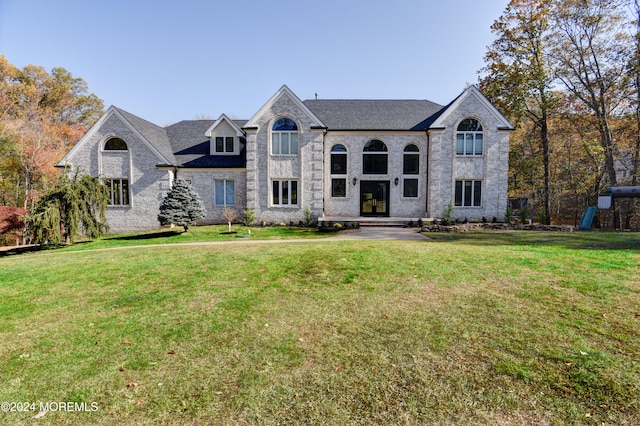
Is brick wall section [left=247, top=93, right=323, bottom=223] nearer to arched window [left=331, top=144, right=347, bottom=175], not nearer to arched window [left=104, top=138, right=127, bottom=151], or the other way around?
arched window [left=331, top=144, right=347, bottom=175]

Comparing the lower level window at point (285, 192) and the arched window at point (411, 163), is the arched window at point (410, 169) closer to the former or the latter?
the arched window at point (411, 163)

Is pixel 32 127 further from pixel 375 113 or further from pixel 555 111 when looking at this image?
pixel 555 111

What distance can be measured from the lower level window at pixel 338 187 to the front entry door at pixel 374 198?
1.20 meters

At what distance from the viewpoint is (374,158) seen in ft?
67.7

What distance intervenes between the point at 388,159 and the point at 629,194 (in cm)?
1437

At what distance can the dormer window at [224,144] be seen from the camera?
21125 mm

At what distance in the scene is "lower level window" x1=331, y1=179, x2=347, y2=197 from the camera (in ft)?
68.2

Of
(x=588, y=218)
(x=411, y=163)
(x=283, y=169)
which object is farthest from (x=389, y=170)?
(x=588, y=218)

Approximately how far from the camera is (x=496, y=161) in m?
19.7

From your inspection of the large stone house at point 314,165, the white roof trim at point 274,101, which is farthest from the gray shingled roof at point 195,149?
the white roof trim at point 274,101

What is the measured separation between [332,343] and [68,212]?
16891 millimetres

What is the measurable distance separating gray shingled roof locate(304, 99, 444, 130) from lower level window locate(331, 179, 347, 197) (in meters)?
3.63

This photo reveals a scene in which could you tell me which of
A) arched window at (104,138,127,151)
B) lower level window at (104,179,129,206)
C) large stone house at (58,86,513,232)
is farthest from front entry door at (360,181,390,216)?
arched window at (104,138,127,151)

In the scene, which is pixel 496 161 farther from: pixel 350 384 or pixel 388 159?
pixel 350 384
